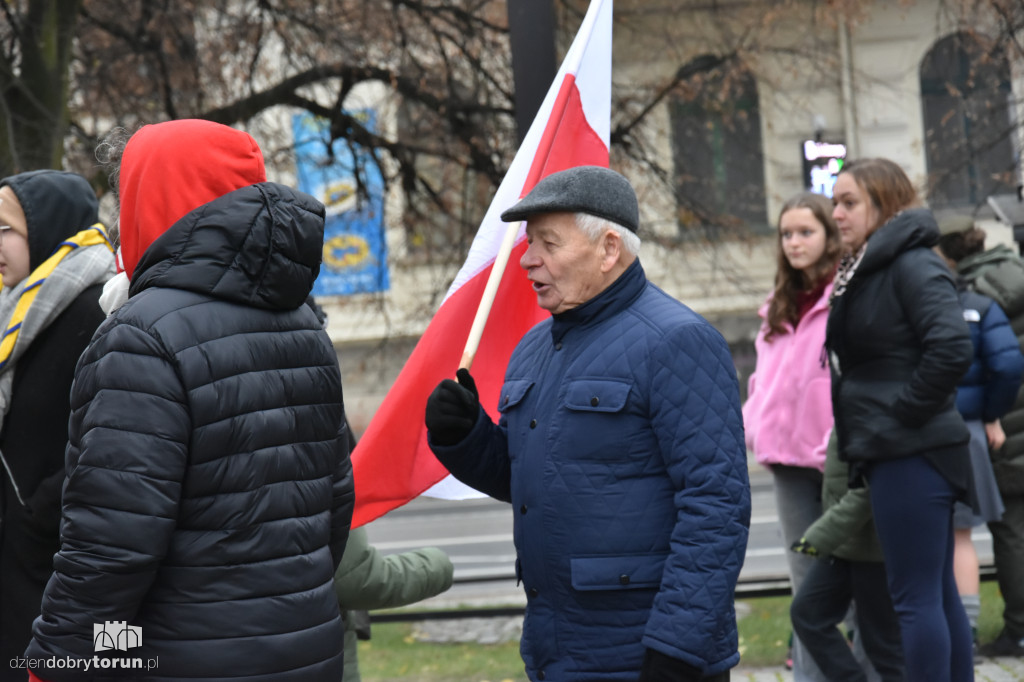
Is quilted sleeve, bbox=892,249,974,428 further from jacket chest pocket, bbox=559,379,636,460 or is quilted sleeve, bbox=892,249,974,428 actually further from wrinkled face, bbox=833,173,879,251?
jacket chest pocket, bbox=559,379,636,460

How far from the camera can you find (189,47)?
9.12 m

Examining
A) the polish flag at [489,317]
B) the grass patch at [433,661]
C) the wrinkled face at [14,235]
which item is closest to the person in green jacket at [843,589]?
the polish flag at [489,317]

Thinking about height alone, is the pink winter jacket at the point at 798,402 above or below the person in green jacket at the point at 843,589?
above

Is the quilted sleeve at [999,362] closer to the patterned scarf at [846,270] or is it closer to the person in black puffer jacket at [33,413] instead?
the patterned scarf at [846,270]

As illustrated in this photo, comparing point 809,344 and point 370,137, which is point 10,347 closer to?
point 809,344

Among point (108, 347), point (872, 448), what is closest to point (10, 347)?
point (108, 347)

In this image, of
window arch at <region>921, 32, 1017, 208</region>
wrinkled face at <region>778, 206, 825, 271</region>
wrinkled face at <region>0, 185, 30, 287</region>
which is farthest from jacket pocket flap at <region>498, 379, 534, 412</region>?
window arch at <region>921, 32, 1017, 208</region>

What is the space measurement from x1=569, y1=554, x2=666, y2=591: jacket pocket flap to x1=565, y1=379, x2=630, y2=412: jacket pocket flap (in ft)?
1.11

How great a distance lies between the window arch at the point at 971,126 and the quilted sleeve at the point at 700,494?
737cm

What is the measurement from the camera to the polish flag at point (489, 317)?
3.59 metres

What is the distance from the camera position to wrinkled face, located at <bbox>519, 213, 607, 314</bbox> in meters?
2.84

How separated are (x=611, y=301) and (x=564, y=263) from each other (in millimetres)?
147

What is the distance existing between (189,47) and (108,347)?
7.36 meters

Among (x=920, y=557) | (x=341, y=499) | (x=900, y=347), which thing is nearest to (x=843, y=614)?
(x=920, y=557)
